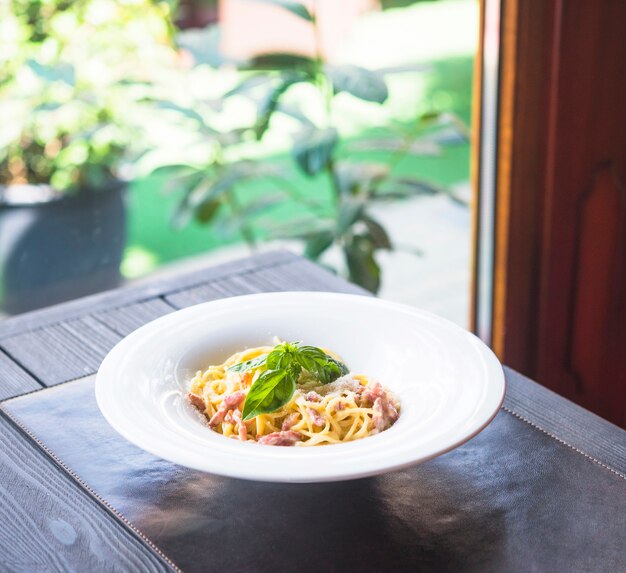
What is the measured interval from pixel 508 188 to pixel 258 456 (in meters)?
1.29

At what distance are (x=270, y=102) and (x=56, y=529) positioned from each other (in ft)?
4.38

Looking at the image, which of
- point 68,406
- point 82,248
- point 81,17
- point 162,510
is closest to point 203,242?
point 82,248

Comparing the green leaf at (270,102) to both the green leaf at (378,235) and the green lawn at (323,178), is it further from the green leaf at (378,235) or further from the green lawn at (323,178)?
the green leaf at (378,235)

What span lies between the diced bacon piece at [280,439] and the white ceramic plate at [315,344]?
0.13 ft

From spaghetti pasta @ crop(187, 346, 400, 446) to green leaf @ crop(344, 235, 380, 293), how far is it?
3.62 ft

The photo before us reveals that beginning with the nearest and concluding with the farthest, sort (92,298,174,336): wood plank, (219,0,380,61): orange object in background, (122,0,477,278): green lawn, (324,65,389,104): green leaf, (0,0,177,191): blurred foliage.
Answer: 1. (92,298,174,336): wood plank
2. (324,65,389,104): green leaf
3. (0,0,177,191): blurred foliage
4. (122,0,477,278): green lawn
5. (219,0,380,61): orange object in background

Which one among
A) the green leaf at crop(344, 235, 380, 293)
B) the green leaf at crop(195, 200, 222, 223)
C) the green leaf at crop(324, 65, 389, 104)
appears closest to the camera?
the green leaf at crop(324, 65, 389, 104)

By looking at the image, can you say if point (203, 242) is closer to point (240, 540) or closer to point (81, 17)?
point (81, 17)

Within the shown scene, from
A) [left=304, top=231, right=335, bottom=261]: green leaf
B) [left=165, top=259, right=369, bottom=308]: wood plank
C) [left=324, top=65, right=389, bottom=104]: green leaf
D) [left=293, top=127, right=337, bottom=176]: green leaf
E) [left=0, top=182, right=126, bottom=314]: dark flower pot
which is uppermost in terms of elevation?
[left=324, top=65, right=389, bottom=104]: green leaf

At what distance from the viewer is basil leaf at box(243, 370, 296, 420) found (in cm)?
82

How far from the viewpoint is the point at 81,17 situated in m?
2.56

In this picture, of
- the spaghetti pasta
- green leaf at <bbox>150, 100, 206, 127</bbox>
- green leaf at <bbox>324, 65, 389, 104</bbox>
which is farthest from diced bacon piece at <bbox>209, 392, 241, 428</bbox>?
green leaf at <bbox>150, 100, 206, 127</bbox>

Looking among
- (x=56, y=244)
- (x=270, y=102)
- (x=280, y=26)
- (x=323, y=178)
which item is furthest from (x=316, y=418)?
(x=280, y=26)

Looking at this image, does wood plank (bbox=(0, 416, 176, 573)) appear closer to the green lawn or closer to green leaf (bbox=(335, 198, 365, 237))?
green leaf (bbox=(335, 198, 365, 237))
